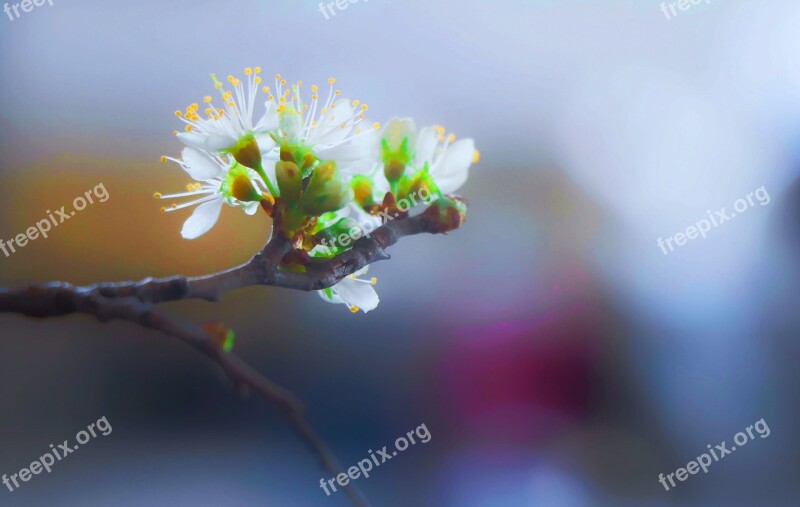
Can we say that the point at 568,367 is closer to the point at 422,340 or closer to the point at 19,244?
the point at 422,340

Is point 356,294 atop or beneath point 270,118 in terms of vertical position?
beneath

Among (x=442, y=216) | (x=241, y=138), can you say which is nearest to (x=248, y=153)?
(x=241, y=138)

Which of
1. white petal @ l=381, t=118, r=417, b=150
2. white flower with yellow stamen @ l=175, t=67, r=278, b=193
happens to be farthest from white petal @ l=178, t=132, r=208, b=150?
white petal @ l=381, t=118, r=417, b=150

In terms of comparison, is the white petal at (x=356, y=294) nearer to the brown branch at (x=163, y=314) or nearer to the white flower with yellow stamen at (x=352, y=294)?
the white flower with yellow stamen at (x=352, y=294)

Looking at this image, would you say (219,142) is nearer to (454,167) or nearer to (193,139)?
(193,139)

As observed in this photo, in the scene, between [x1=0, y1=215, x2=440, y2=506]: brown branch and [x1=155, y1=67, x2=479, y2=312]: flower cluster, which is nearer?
[x1=0, y1=215, x2=440, y2=506]: brown branch

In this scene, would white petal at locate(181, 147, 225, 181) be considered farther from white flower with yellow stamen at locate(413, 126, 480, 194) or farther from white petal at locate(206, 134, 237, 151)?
white flower with yellow stamen at locate(413, 126, 480, 194)

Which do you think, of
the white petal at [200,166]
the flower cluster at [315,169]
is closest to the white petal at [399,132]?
the flower cluster at [315,169]
